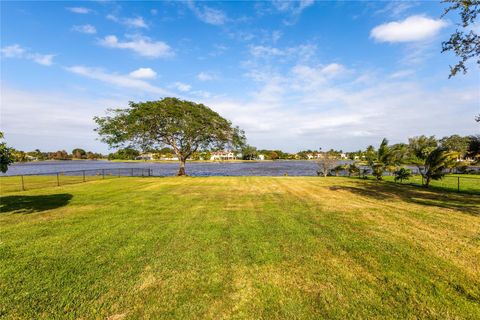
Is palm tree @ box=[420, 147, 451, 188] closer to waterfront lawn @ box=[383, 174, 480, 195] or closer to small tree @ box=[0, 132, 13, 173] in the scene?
waterfront lawn @ box=[383, 174, 480, 195]

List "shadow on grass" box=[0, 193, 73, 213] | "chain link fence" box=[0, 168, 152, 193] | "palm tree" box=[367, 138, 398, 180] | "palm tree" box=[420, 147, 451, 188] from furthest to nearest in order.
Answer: "palm tree" box=[367, 138, 398, 180], "chain link fence" box=[0, 168, 152, 193], "palm tree" box=[420, 147, 451, 188], "shadow on grass" box=[0, 193, 73, 213]

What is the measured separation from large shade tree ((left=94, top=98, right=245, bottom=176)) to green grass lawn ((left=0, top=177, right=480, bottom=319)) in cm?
2022

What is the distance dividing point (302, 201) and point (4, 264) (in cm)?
1101

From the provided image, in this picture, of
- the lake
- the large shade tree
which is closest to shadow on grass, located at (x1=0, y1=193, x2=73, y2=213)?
the large shade tree

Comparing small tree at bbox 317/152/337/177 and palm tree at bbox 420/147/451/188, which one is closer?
palm tree at bbox 420/147/451/188

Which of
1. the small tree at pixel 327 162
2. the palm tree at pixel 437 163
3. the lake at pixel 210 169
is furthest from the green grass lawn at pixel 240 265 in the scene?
the lake at pixel 210 169

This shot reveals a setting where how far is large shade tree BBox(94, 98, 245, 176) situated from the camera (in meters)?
28.5

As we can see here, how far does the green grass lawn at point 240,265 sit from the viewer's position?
3785 mm

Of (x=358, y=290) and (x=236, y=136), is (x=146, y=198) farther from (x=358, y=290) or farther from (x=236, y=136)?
(x=236, y=136)

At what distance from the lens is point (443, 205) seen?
36.4 ft

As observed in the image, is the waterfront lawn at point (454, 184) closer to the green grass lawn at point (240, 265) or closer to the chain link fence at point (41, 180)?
the green grass lawn at point (240, 265)

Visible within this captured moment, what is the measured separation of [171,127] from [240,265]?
2618 cm

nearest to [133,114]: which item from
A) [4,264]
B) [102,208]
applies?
[102,208]

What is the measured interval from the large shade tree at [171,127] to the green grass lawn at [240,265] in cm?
2022
